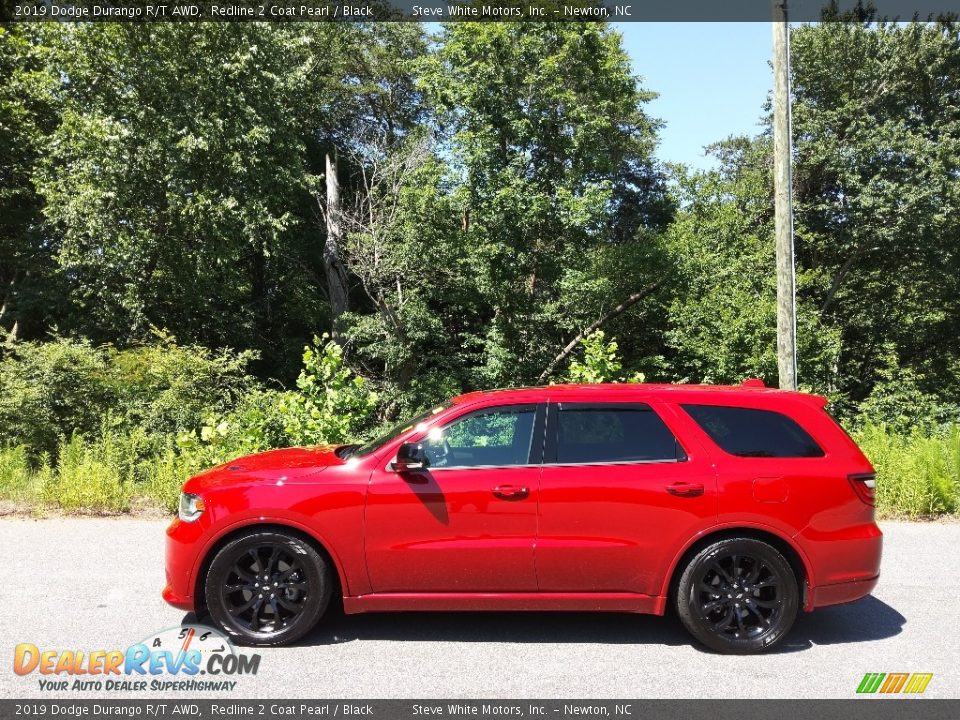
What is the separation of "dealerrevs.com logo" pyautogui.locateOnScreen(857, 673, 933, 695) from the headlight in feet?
13.6

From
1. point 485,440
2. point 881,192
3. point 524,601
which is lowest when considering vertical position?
point 524,601

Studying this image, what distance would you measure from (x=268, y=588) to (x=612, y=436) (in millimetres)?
2475

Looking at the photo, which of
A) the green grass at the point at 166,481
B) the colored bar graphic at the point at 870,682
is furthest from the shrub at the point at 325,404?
the colored bar graphic at the point at 870,682

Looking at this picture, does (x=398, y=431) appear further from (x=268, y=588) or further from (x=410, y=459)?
(x=268, y=588)

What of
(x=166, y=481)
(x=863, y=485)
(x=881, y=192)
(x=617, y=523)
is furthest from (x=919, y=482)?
(x=881, y=192)

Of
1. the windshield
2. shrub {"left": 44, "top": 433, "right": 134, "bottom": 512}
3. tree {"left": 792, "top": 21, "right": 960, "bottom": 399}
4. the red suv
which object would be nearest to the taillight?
the red suv

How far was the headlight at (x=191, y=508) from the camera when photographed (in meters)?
5.01

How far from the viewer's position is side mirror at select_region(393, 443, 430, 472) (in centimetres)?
493

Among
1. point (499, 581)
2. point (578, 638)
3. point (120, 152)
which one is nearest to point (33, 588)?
point (499, 581)

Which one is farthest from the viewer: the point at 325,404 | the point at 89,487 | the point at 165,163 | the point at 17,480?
the point at 165,163

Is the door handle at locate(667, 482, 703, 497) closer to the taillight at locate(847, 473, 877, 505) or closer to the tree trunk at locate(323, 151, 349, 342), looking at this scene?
the taillight at locate(847, 473, 877, 505)

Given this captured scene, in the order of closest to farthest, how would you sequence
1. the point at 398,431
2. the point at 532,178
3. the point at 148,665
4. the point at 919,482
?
the point at 148,665 → the point at 398,431 → the point at 919,482 → the point at 532,178

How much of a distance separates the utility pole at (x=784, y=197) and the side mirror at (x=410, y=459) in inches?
294

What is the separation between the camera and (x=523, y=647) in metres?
4.88
